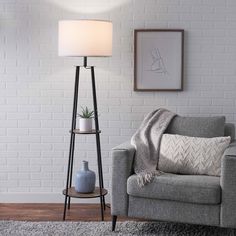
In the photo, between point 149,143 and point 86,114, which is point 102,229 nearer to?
point 149,143

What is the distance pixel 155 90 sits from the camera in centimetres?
498

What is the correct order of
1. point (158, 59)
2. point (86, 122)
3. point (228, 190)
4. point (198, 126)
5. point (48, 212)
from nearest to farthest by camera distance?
point (228, 190)
point (198, 126)
point (86, 122)
point (48, 212)
point (158, 59)

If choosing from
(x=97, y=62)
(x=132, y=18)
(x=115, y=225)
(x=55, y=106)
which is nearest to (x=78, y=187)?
(x=115, y=225)

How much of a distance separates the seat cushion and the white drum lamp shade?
108 cm

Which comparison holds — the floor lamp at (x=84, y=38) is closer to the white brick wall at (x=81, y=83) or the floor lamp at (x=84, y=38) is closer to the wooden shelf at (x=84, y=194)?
the wooden shelf at (x=84, y=194)

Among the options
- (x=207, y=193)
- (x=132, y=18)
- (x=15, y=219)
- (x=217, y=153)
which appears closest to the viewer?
(x=207, y=193)

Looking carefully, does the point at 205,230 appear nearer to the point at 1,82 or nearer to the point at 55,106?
the point at 55,106

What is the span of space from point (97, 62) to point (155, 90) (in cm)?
58

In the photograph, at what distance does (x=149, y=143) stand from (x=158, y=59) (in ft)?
2.97

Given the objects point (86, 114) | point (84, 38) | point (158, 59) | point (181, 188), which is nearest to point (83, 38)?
point (84, 38)

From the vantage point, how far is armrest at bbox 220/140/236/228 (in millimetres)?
3840

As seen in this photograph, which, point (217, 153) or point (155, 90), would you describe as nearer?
point (217, 153)

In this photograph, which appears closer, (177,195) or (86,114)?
(177,195)

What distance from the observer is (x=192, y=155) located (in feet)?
13.9
